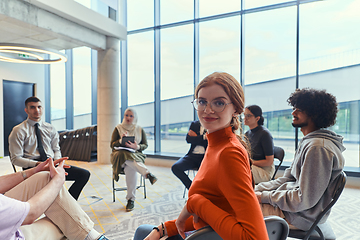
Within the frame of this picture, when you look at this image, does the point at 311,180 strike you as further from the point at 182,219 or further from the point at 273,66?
the point at 273,66

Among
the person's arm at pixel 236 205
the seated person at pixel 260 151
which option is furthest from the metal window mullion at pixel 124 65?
the person's arm at pixel 236 205

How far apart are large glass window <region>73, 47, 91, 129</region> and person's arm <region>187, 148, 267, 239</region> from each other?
814 centimetres

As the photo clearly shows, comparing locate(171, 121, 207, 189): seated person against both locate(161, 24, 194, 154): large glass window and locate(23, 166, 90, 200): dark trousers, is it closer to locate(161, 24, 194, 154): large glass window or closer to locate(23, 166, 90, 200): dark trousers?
locate(23, 166, 90, 200): dark trousers

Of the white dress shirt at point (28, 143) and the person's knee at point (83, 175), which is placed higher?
the white dress shirt at point (28, 143)

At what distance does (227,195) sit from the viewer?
0.76 metres

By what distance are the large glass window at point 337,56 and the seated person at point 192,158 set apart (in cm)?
271

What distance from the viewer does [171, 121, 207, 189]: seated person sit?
11.0 ft

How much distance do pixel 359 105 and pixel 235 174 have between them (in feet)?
16.3

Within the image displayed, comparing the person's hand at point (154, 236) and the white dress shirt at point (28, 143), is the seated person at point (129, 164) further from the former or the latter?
the person's hand at point (154, 236)

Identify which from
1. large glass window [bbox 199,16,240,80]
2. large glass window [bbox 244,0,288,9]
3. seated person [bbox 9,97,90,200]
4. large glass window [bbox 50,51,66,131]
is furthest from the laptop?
large glass window [bbox 50,51,66,131]

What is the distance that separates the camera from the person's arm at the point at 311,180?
1.33 m

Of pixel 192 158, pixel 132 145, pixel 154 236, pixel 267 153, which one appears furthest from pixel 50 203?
pixel 192 158

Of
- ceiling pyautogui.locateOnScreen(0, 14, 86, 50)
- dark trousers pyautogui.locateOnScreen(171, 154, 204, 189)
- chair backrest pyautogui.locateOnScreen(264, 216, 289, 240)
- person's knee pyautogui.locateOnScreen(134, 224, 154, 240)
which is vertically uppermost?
ceiling pyautogui.locateOnScreen(0, 14, 86, 50)

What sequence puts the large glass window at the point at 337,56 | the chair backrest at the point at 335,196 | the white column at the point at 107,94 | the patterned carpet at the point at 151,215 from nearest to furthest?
the chair backrest at the point at 335,196, the patterned carpet at the point at 151,215, the large glass window at the point at 337,56, the white column at the point at 107,94
